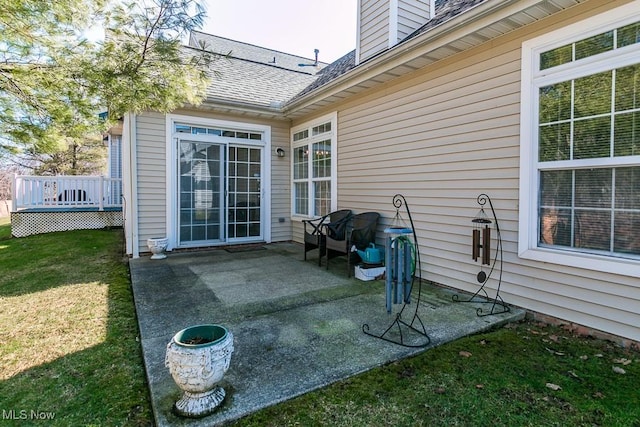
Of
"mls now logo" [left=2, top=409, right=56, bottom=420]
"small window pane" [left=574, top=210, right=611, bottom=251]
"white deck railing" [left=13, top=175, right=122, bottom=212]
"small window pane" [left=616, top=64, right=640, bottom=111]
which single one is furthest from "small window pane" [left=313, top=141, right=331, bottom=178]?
"white deck railing" [left=13, top=175, right=122, bottom=212]

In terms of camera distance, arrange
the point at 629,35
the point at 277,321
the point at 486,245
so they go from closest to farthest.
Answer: the point at 629,35 → the point at 277,321 → the point at 486,245

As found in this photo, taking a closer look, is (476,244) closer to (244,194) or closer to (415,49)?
(415,49)

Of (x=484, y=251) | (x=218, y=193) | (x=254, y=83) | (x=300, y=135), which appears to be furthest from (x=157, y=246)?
(x=484, y=251)

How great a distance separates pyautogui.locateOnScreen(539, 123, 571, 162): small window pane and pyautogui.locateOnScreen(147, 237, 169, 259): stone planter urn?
5544 millimetres

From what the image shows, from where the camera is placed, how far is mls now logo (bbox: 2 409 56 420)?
6.15 ft

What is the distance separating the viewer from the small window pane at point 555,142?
3.01 meters

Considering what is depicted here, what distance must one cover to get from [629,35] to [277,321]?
3.65 metres

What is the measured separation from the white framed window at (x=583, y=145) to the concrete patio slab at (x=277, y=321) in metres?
0.88

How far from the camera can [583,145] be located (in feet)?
9.55

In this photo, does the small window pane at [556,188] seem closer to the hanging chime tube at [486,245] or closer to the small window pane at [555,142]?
the small window pane at [555,142]

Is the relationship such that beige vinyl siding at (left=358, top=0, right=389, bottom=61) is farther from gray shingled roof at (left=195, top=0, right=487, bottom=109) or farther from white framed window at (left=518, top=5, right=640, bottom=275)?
white framed window at (left=518, top=5, right=640, bottom=275)

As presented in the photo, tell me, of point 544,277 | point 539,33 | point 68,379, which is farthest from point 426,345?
point 539,33

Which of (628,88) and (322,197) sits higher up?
(628,88)

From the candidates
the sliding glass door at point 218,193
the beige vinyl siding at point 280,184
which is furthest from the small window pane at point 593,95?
the sliding glass door at point 218,193
